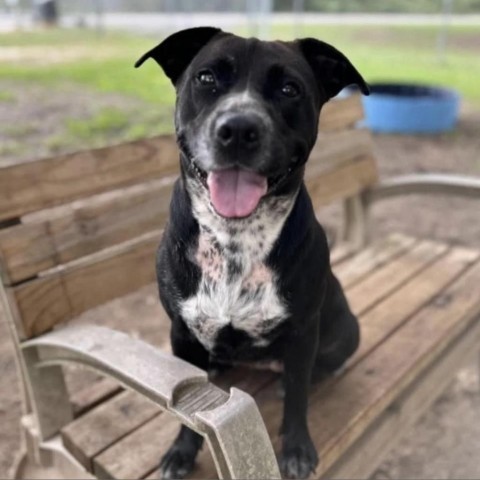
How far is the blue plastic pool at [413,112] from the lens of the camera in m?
7.00

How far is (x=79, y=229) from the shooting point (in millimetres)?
2141

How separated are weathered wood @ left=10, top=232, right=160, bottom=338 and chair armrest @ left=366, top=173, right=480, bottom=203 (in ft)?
4.68

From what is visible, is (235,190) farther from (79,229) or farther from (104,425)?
(104,425)

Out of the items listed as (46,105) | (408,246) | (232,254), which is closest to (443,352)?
(408,246)

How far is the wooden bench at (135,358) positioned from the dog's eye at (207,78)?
67 cm

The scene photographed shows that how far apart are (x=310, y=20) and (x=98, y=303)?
1201cm

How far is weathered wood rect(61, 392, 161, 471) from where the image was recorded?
1946mm

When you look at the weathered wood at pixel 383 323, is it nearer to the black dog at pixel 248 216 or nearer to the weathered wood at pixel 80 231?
the black dog at pixel 248 216

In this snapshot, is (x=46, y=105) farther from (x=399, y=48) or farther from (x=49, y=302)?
(x=399, y=48)

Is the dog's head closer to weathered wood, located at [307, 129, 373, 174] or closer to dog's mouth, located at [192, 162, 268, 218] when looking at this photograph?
dog's mouth, located at [192, 162, 268, 218]

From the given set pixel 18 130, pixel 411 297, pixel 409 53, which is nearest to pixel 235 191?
pixel 411 297

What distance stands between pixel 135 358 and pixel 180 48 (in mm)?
784

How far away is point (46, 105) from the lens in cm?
716

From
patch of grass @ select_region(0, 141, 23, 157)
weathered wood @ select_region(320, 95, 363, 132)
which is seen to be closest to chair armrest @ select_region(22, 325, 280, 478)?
weathered wood @ select_region(320, 95, 363, 132)
